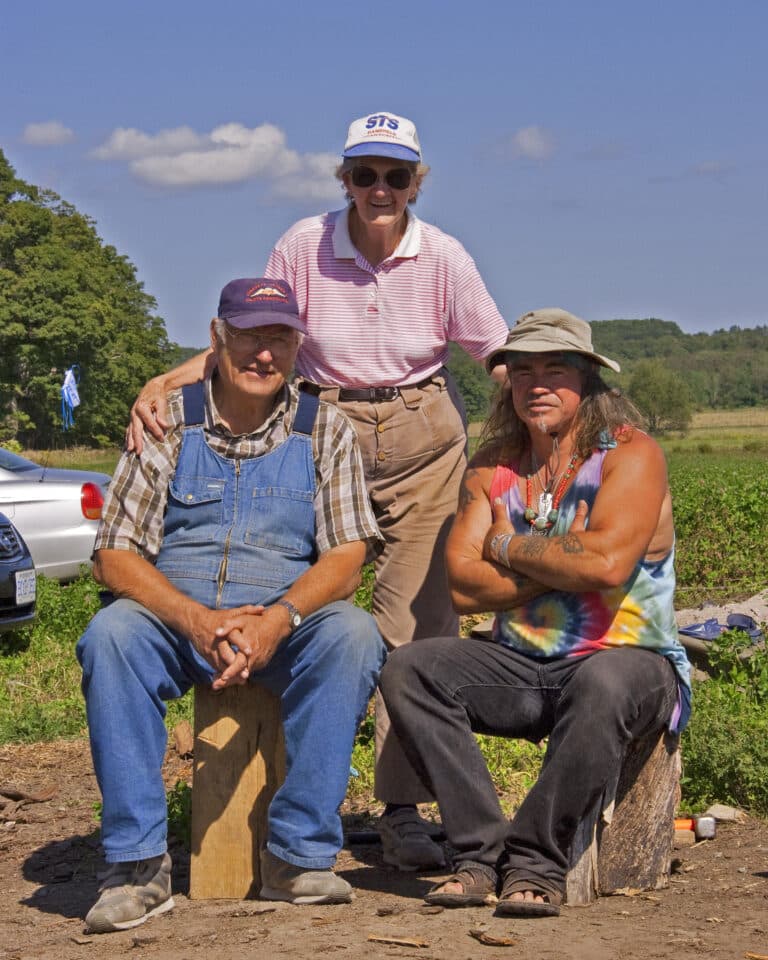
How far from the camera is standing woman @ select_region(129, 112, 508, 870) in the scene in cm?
547

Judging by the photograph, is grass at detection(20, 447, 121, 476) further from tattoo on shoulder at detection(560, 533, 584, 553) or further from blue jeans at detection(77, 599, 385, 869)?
tattoo on shoulder at detection(560, 533, 584, 553)

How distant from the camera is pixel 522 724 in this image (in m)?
4.85

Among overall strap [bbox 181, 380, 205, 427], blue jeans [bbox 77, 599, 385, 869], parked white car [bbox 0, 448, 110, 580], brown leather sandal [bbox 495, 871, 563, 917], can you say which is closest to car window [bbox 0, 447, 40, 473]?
parked white car [bbox 0, 448, 110, 580]

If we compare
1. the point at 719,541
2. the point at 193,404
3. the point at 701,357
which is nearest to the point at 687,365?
the point at 701,357

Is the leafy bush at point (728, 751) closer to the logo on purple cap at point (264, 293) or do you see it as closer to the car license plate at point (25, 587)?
the logo on purple cap at point (264, 293)

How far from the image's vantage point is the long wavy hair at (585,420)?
493 centimetres

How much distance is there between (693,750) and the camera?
618 cm

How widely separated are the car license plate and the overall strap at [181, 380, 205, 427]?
5.66m

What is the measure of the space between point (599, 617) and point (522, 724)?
44cm

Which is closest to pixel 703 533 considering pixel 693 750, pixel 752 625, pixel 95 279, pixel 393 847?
pixel 752 625

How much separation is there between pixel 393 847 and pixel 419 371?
5.84 feet

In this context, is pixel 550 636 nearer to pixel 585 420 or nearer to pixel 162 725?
pixel 585 420

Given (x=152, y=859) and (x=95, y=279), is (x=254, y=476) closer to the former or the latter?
(x=152, y=859)

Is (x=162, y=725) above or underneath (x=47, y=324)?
underneath
